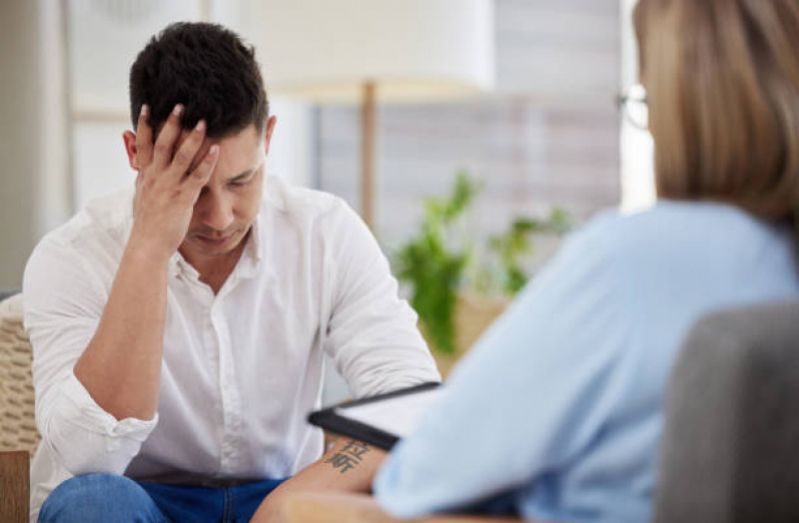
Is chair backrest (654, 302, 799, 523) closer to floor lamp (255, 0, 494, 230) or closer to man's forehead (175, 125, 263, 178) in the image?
man's forehead (175, 125, 263, 178)

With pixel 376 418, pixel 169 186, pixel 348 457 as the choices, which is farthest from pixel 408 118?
pixel 376 418

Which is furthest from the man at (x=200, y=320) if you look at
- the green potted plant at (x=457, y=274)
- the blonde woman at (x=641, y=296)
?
the green potted plant at (x=457, y=274)

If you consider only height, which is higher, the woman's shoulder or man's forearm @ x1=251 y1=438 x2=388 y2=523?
the woman's shoulder

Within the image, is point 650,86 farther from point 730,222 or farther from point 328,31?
point 328,31

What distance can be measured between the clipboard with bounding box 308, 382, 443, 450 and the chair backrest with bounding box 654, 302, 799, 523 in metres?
0.29

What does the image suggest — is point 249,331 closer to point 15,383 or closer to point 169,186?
point 169,186

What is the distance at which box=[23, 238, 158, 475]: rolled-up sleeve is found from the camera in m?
1.30

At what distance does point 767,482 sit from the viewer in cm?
72

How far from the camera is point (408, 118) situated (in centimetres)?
398

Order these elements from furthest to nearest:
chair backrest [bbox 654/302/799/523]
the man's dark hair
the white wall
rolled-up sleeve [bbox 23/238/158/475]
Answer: the white wall, the man's dark hair, rolled-up sleeve [bbox 23/238/158/475], chair backrest [bbox 654/302/799/523]

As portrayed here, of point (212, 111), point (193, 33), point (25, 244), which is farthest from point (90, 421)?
point (25, 244)

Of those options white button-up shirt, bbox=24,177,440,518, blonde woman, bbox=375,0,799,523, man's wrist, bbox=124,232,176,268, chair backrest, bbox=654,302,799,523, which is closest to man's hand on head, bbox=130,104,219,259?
man's wrist, bbox=124,232,176,268

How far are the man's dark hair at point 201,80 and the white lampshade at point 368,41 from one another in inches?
44.6

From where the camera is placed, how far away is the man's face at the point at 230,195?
1.45 metres
